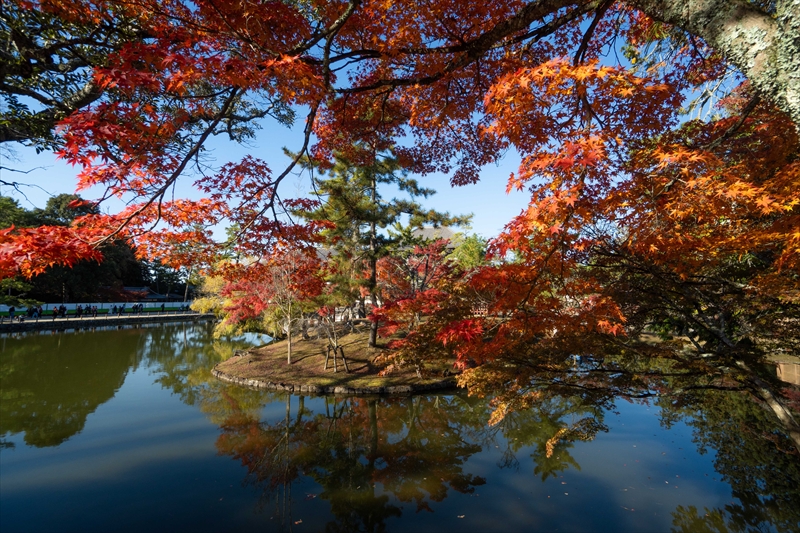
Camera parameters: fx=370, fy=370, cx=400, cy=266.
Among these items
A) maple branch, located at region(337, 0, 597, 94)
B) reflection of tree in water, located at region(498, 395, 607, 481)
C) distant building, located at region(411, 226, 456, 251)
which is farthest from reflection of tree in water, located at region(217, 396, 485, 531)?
distant building, located at region(411, 226, 456, 251)

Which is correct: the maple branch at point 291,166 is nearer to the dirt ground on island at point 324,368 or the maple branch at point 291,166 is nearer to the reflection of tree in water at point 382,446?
the reflection of tree in water at point 382,446

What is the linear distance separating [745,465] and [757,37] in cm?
595

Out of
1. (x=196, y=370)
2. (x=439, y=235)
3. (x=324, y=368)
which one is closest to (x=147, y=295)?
(x=439, y=235)

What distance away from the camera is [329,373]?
1055 cm

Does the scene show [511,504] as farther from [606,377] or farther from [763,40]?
[763,40]

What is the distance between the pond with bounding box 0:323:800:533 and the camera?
4.09m

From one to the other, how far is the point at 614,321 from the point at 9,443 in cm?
925

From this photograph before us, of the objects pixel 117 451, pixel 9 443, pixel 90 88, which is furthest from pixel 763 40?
pixel 9 443

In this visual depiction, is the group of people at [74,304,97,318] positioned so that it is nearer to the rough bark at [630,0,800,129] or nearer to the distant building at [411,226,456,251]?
the distant building at [411,226,456,251]

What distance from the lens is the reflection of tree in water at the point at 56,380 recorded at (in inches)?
271

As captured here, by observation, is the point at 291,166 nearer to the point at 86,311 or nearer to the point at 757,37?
the point at 757,37

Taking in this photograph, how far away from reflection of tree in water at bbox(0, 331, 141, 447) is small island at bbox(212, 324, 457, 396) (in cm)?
311

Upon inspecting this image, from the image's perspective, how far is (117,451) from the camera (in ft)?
19.0

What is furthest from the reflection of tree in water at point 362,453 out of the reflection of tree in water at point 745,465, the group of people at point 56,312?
the group of people at point 56,312
